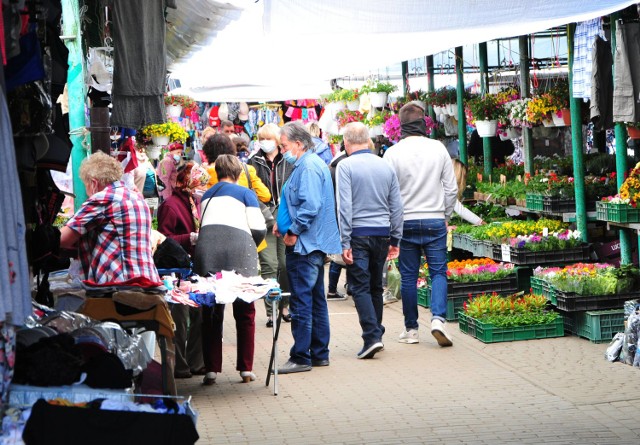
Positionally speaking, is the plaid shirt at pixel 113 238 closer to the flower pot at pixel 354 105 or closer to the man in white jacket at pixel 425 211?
the man in white jacket at pixel 425 211

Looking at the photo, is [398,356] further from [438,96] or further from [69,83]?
[438,96]

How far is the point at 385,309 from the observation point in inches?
502

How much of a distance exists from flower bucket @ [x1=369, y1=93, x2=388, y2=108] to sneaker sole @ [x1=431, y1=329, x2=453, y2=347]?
7.38m

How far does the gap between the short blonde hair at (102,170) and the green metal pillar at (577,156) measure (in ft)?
19.4

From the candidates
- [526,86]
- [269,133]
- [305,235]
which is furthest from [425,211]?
[526,86]

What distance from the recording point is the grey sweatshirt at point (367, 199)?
9461mm

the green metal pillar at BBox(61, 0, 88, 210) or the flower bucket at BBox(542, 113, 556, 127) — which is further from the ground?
the green metal pillar at BBox(61, 0, 88, 210)

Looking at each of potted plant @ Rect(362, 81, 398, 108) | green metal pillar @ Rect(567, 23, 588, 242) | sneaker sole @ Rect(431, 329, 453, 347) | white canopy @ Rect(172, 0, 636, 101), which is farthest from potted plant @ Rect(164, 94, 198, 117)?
sneaker sole @ Rect(431, 329, 453, 347)

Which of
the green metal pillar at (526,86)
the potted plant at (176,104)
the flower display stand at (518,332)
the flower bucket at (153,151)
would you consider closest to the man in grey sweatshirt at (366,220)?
the flower display stand at (518,332)

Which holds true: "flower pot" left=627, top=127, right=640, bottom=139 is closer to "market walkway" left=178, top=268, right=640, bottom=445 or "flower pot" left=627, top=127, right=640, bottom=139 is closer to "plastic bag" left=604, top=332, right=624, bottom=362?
"market walkway" left=178, top=268, right=640, bottom=445

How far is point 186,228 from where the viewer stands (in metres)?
9.16

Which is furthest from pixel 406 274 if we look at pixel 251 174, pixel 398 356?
pixel 251 174

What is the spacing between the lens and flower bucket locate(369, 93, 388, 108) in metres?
16.7

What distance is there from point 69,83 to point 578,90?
5566 mm
